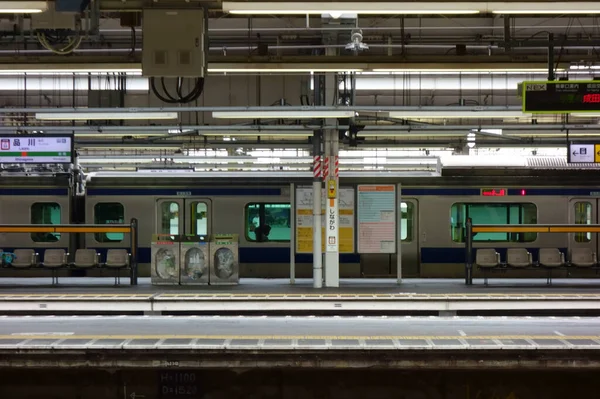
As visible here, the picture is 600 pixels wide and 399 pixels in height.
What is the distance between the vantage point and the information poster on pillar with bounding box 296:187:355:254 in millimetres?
16062

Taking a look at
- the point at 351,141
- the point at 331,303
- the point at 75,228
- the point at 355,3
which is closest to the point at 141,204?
the point at 75,228

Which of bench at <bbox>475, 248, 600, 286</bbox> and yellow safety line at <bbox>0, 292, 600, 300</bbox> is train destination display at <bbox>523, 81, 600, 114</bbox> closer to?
yellow safety line at <bbox>0, 292, 600, 300</bbox>

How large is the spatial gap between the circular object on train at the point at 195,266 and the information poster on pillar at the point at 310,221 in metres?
2.23

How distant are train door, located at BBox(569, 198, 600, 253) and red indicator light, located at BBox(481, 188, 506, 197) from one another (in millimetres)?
1702

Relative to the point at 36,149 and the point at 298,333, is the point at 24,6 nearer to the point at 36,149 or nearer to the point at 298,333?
the point at 298,333

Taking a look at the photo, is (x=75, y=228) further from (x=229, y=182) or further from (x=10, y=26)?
(x=10, y=26)

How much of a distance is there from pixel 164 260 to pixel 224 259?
135cm

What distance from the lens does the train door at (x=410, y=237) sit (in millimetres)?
16766

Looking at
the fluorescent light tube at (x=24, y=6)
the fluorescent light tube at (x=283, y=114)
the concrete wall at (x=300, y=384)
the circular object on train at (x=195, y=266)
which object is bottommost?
the concrete wall at (x=300, y=384)

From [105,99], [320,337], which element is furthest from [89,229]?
[320,337]

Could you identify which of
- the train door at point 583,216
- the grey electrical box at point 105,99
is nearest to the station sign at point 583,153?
the train door at point 583,216

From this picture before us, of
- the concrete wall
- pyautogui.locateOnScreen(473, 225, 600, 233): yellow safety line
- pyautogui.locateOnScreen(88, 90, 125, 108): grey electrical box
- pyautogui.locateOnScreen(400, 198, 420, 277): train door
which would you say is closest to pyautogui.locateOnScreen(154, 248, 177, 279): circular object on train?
pyautogui.locateOnScreen(88, 90, 125, 108): grey electrical box

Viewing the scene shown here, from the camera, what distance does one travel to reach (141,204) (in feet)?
56.2

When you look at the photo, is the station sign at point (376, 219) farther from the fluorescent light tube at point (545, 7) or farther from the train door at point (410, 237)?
the fluorescent light tube at point (545, 7)
